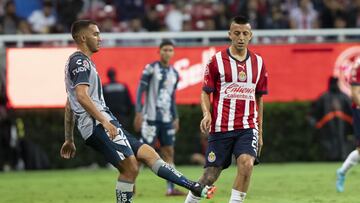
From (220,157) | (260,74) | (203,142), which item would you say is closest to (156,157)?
(220,157)

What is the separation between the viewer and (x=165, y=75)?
1594 centimetres

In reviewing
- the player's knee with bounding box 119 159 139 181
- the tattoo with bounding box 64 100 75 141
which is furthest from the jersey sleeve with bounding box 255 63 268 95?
the tattoo with bounding box 64 100 75 141

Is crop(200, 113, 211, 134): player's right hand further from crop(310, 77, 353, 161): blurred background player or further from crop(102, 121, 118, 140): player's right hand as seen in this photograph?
crop(310, 77, 353, 161): blurred background player

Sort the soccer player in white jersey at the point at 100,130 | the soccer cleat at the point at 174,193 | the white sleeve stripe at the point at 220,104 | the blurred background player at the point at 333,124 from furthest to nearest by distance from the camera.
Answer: the blurred background player at the point at 333,124
the soccer cleat at the point at 174,193
the white sleeve stripe at the point at 220,104
the soccer player in white jersey at the point at 100,130

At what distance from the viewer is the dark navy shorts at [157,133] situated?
52.6ft

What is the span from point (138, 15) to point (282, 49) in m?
3.95

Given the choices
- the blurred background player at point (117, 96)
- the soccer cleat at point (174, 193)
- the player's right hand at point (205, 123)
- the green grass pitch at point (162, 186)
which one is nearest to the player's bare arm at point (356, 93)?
the green grass pitch at point (162, 186)

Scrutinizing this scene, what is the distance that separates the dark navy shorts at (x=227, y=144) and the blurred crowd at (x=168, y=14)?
12.9 meters

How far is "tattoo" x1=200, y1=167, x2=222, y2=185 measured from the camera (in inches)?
444

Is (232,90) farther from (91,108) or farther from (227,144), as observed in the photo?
(91,108)

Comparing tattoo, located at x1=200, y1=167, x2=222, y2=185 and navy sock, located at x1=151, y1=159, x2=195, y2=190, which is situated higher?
navy sock, located at x1=151, y1=159, x2=195, y2=190

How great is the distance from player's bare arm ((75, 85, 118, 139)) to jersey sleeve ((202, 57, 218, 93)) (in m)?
1.58

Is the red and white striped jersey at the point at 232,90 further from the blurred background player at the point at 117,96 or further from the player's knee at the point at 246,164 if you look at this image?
the blurred background player at the point at 117,96

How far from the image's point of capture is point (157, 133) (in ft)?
52.8
